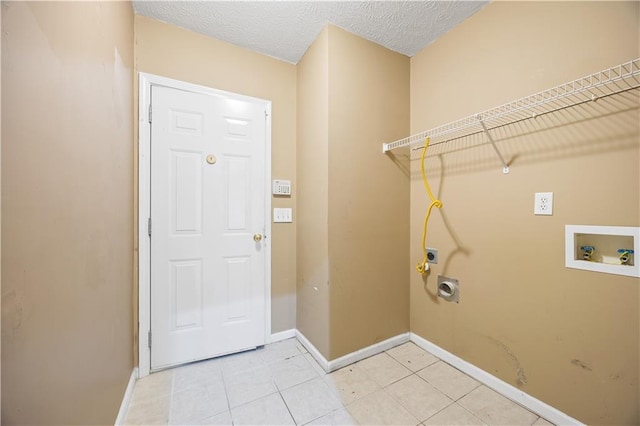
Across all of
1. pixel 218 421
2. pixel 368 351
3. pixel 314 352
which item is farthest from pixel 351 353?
pixel 218 421

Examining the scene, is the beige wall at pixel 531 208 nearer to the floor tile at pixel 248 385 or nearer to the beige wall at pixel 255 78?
the beige wall at pixel 255 78

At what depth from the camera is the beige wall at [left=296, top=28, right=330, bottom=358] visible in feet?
5.63

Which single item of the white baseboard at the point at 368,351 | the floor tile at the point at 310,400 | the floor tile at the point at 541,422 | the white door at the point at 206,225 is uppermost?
the white door at the point at 206,225

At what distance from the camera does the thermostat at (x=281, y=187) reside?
2029 mm

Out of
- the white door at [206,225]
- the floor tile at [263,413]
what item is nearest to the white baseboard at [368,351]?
the floor tile at [263,413]

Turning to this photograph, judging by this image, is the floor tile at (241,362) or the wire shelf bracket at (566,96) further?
the floor tile at (241,362)

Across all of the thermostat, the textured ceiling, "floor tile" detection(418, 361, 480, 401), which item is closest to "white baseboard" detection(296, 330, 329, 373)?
"floor tile" detection(418, 361, 480, 401)

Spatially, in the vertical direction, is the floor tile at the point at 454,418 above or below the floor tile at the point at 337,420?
above

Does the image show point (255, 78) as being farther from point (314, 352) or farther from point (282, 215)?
point (314, 352)

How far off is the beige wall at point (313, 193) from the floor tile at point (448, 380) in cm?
71

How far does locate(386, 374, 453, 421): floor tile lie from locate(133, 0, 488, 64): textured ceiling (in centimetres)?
247

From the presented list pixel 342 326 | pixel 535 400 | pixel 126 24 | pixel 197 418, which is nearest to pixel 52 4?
pixel 126 24

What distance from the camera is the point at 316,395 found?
1.45 metres

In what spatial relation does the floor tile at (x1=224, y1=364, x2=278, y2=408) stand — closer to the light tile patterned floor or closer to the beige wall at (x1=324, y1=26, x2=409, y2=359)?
the light tile patterned floor
